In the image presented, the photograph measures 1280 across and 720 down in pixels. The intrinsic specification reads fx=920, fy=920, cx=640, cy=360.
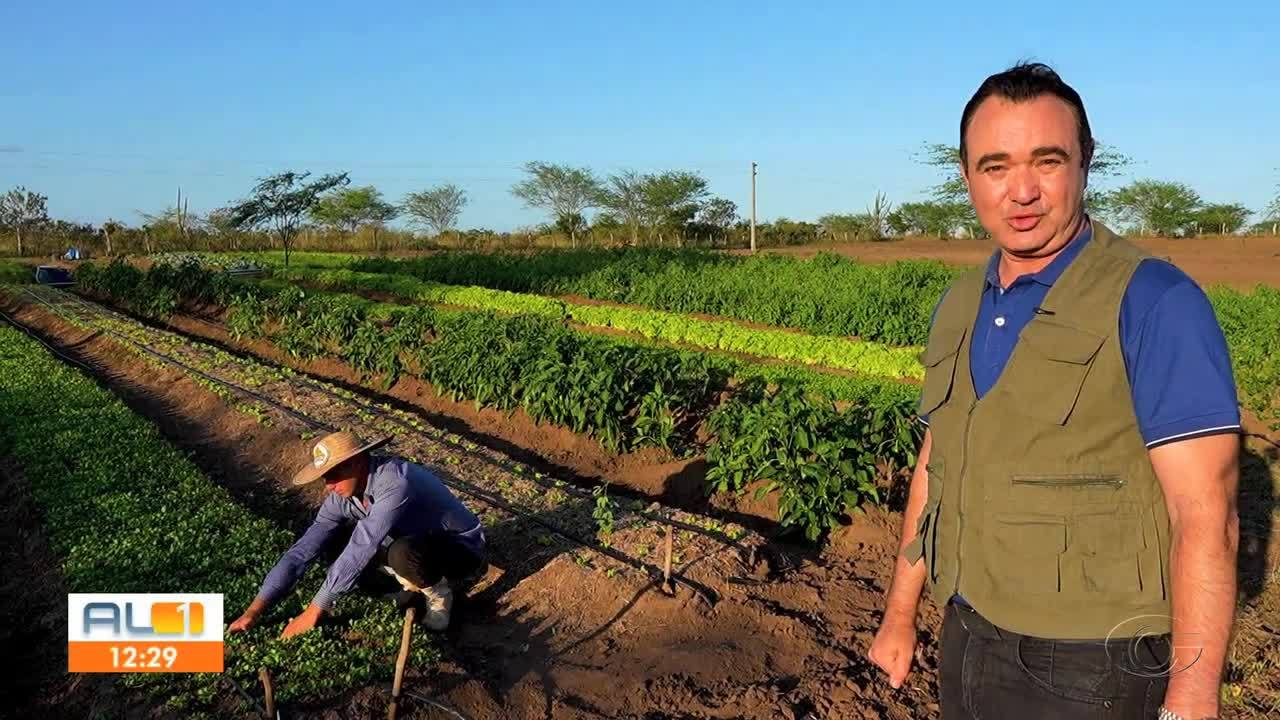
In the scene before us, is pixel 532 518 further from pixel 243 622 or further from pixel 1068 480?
pixel 1068 480

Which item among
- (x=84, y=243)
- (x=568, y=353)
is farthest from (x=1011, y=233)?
(x=84, y=243)

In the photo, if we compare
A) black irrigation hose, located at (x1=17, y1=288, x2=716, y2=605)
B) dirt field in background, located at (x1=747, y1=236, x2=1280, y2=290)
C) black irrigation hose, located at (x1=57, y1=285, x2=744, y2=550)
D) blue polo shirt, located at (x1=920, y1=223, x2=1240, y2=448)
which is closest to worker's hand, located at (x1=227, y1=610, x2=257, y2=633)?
black irrigation hose, located at (x1=17, y1=288, x2=716, y2=605)

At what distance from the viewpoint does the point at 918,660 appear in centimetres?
431

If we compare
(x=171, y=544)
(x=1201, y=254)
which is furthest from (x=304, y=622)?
(x=1201, y=254)

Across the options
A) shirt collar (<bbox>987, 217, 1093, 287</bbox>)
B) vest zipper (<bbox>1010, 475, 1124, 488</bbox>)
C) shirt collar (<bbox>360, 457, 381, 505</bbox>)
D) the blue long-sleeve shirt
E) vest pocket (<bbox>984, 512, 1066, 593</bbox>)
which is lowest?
the blue long-sleeve shirt

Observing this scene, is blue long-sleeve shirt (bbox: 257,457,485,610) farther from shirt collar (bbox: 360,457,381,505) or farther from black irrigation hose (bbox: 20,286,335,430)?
black irrigation hose (bbox: 20,286,335,430)

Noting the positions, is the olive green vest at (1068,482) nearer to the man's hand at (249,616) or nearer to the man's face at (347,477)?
the man's face at (347,477)

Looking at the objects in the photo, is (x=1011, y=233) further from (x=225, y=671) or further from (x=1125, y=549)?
(x=225, y=671)

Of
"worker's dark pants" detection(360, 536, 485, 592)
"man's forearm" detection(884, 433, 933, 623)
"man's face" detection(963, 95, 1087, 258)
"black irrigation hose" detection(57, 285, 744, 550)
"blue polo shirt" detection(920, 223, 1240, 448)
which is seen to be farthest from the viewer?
"black irrigation hose" detection(57, 285, 744, 550)

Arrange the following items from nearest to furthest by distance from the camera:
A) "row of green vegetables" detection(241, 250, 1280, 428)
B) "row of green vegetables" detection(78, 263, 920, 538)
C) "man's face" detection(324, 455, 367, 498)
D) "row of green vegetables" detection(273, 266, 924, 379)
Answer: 1. "man's face" detection(324, 455, 367, 498)
2. "row of green vegetables" detection(78, 263, 920, 538)
3. "row of green vegetables" detection(241, 250, 1280, 428)
4. "row of green vegetables" detection(273, 266, 924, 379)

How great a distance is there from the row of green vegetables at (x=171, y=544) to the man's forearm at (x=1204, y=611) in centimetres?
326

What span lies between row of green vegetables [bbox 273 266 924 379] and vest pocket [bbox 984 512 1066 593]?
354 inches

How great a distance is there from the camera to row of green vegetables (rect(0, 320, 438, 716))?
13.1 feet

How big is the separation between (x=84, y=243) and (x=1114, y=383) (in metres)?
52.7
